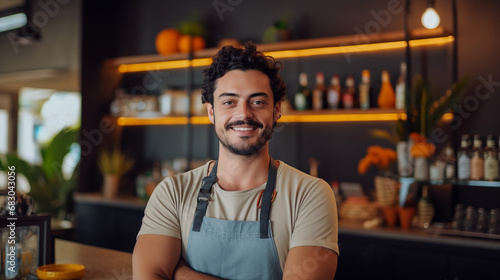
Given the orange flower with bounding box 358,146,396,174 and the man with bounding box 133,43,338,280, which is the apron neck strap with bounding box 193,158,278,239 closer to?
the man with bounding box 133,43,338,280

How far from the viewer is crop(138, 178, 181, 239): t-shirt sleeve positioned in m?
1.80

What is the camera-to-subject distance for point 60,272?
1793 mm

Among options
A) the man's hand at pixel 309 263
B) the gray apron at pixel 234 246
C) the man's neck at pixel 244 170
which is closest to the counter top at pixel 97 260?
the gray apron at pixel 234 246

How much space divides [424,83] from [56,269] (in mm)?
2602

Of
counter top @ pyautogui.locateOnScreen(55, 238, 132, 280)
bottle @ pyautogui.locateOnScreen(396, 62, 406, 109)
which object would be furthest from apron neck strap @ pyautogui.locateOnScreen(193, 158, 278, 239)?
bottle @ pyautogui.locateOnScreen(396, 62, 406, 109)

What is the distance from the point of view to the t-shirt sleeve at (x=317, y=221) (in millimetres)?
1666

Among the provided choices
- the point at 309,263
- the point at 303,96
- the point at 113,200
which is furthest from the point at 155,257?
the point at 113,200

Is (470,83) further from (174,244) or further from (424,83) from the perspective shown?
(174,244)

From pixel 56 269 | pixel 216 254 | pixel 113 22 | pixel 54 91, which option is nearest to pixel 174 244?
pixel 216 254

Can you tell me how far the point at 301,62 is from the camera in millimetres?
4172

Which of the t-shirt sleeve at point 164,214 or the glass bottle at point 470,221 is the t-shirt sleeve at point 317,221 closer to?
the t-shirt sleeve at point 164,214

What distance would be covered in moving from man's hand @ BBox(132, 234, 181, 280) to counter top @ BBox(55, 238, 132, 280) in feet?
0.66

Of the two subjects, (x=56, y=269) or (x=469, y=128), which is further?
(x=469, y=128)

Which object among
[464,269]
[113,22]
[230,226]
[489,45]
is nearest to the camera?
[230,226]
